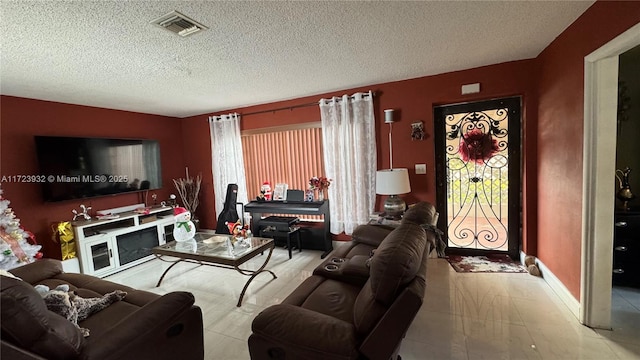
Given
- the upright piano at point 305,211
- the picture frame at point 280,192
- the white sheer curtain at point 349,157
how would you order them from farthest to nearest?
the picture frame at point 280,192
the upright piano at point 305,211
the white sheer curtain at point 349,157

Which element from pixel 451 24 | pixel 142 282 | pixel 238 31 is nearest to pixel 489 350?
pixel 451 24

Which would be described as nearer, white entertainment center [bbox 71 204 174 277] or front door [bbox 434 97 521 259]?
front door [bbox 434 97 521 259]

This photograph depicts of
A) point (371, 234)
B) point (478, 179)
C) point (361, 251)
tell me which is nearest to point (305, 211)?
point (371, 234)

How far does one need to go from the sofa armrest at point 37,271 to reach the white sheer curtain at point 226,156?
Answer: 8.05 feet

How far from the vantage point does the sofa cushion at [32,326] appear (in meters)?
1.04

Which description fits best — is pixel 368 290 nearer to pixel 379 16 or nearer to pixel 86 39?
pixel 379 16

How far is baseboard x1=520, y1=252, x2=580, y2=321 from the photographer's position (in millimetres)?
2087

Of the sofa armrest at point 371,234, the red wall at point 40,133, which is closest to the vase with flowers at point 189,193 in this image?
the red wall at point 40,133

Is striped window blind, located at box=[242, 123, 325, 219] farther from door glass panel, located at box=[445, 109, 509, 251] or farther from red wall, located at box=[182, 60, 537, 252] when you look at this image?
door glass panel, located at box=[445, 109, 509, 251]

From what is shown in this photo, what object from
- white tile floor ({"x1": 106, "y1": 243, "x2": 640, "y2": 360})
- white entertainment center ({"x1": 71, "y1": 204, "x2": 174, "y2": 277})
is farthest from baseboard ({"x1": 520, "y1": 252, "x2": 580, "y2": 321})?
white entertainment center ({"x1": 71, "y1": 204, "x2": 174, "y2": 277})

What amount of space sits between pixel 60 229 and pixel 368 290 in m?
3.71

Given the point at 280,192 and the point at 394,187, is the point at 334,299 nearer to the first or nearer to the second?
the point at 394,187

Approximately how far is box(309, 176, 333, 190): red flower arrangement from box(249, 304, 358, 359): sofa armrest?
95.2 inches

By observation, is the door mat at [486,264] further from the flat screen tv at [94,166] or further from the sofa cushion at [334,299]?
the flat screen tv at [94,166]
